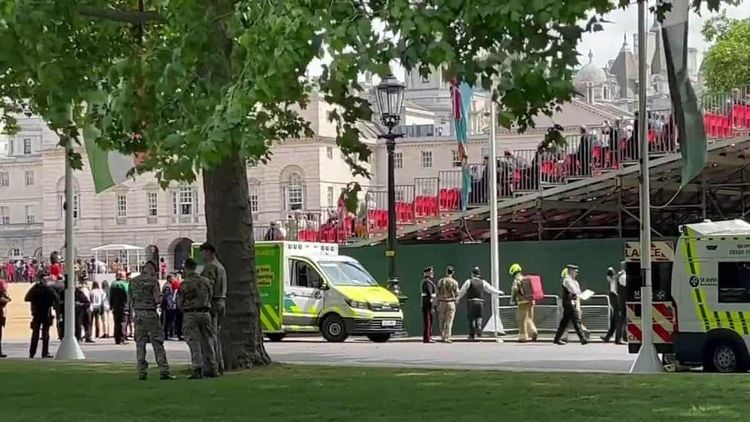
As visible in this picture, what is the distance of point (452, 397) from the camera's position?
582 inches

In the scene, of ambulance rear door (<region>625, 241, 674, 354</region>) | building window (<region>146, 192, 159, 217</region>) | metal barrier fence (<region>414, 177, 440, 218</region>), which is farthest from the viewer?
building window (<region>146, 192, 159, 217</region>)

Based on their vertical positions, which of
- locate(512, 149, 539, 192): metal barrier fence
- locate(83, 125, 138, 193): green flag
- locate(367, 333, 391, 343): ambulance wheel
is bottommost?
locate(367, 333, 391, 343): ambulance wheel

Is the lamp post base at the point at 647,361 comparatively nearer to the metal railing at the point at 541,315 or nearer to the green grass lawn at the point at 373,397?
the green grass lawn at the point at 373,397

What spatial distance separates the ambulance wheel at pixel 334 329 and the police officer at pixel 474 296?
2.86m

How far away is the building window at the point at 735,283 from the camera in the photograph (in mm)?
20531

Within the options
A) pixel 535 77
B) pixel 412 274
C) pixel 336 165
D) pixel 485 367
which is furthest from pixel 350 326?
pixel 336 165

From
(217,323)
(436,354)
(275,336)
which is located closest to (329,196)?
(275,336)

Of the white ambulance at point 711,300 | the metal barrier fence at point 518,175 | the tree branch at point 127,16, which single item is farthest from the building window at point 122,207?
the tree branch at point 127,16

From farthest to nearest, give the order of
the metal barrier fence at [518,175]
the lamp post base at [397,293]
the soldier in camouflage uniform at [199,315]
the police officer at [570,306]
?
the metal barrier fence at [518,175], the lamp post base at [397,293], the police officer at [570,306], the soldier in camouflage uniform at [199,315]

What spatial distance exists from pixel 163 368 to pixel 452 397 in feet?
16.8

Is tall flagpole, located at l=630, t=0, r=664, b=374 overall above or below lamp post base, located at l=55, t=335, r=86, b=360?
above

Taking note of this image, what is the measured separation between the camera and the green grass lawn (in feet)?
42.7

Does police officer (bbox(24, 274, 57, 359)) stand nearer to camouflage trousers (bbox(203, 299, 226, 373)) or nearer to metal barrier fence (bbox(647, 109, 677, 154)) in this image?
camouflage trousers (bbox(203, 299, 226, 373))

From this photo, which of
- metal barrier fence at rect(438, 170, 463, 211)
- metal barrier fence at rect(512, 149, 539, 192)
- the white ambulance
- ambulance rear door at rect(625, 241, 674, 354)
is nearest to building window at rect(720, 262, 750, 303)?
the white ambulance
